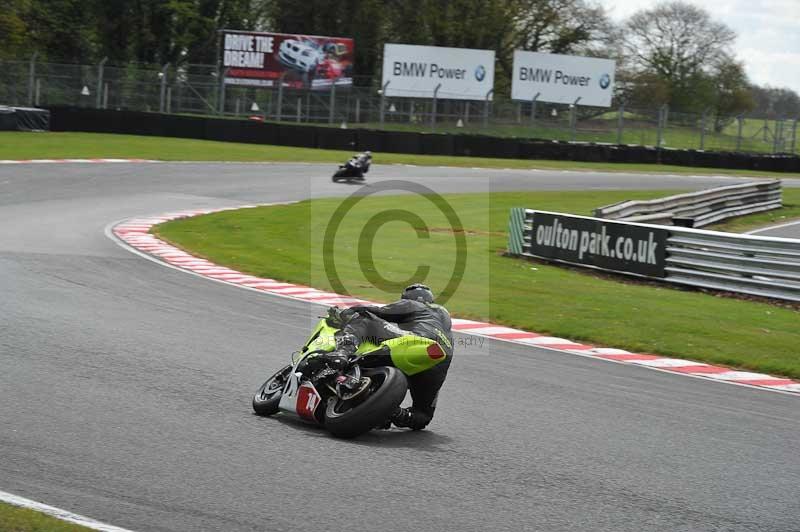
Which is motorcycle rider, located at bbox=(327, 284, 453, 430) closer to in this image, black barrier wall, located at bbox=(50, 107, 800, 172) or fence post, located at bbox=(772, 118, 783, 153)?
black barrier wall, located at bbox=(50, 107, 800, 172)

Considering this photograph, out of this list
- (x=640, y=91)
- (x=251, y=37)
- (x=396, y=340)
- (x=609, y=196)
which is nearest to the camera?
(x=396, y=340)

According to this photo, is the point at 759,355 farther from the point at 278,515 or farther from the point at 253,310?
the point at 278,515

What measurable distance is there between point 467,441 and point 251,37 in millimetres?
41475

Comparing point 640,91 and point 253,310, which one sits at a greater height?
point 640,91

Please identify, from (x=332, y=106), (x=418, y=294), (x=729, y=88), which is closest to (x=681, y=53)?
(x=729, y=88)

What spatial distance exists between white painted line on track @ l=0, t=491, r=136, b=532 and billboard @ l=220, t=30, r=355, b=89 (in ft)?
137

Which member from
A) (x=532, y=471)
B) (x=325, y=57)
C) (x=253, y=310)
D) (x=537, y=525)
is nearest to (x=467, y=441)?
(x=532, y=471)

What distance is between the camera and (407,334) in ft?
22.2

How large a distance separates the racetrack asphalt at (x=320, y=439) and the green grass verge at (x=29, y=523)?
0.79 ft

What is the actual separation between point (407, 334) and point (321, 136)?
31.5 meters

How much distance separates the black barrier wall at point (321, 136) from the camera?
3572 centimetres

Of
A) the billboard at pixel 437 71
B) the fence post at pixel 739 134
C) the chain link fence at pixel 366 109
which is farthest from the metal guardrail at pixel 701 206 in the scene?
the billboard at pixel 437 71

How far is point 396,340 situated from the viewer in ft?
22.1

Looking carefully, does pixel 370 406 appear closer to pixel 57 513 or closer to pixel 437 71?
pixel 57 513
